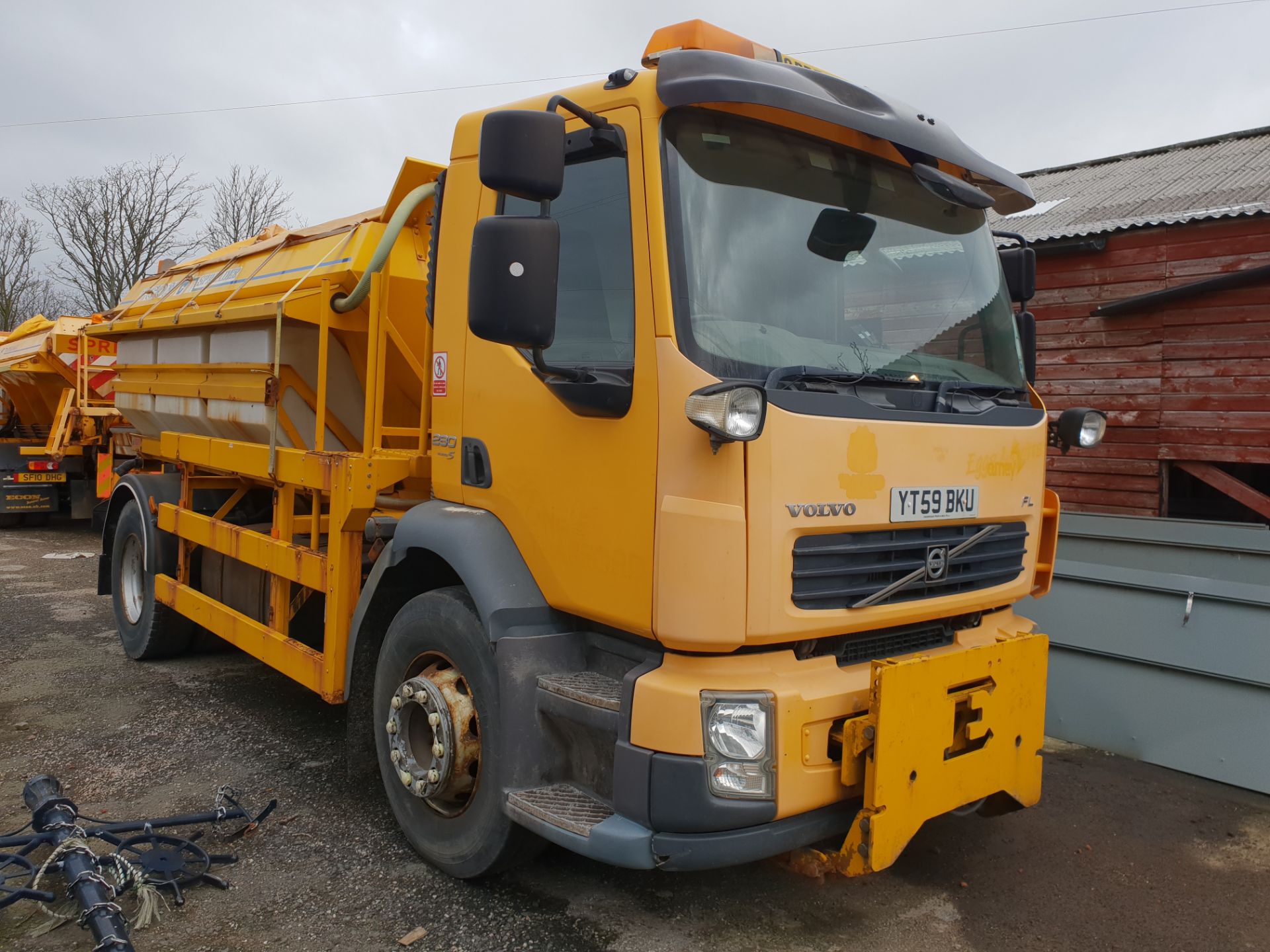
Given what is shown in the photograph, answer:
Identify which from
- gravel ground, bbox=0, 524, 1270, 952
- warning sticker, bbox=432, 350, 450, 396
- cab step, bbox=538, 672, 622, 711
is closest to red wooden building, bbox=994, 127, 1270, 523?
gravel ground, bbox=0, 524, 1270, 952

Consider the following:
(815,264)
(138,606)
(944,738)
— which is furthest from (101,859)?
A: (138,606)

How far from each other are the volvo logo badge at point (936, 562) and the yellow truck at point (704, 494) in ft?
0.04

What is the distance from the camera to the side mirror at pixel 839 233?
9.69 feet

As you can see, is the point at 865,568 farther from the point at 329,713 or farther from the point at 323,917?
the point at 329,713

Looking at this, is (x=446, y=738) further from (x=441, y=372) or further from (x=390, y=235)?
(x=390, y=235)

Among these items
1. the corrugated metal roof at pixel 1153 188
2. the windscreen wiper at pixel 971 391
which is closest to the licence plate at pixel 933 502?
the windscreen wiper at pixel 971 391

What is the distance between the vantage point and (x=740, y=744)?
2.54m

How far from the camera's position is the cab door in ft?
8.77

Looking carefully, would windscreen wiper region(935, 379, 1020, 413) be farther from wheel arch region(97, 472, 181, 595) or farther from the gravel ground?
wheel arch region(97, 472, 181, 595)

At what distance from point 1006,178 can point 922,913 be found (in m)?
2.70

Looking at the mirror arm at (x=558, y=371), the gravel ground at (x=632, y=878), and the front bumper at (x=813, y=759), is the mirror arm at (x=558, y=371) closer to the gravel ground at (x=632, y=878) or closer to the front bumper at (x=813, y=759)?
the front bumper at (x=813, y=759)

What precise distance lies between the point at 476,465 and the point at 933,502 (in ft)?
5.09

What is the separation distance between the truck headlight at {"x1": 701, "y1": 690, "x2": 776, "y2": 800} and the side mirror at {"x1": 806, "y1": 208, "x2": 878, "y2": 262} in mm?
1393

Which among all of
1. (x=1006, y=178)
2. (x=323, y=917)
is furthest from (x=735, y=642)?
(x=1006, y=178)
